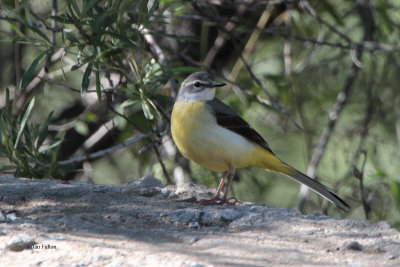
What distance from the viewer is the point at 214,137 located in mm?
5988

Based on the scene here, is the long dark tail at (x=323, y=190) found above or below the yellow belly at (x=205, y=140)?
below

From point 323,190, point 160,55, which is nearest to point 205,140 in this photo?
point 323,190

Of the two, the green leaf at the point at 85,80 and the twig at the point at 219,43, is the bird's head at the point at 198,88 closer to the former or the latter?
the green leaf at the point at 85,80

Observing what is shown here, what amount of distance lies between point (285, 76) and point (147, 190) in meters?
3.79

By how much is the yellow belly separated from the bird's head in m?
0.21

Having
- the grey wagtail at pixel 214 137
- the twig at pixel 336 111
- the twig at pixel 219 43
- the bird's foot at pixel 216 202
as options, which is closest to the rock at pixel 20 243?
the bird's foot at pixel 216 202

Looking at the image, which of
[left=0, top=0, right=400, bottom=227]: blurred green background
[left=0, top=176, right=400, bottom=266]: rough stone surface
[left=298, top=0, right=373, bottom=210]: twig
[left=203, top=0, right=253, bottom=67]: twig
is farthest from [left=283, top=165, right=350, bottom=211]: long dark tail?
[left=203, top=0, right=253, bottom=67]: twig

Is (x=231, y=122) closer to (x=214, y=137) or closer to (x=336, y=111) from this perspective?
(x=214, y=137)

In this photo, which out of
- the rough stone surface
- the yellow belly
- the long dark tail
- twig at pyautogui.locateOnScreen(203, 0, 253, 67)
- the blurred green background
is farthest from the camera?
twig at pyautogui.locateOnScreen(203, 0, 253, 67)

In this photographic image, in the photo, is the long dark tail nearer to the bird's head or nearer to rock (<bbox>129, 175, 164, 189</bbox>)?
the bird's head

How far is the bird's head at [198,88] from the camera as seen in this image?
6492 mm

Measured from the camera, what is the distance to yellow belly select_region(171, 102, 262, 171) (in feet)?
19.5

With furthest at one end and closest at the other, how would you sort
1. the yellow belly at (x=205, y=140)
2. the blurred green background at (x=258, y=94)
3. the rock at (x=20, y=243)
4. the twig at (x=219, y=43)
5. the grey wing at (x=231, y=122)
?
the twig at (x=219, y=43) → the blurred green background at (x=258, y=94) → the grey wing at (x=231, y=122) → the yellow belly at (x=205, y=140) → the rock at (x=20, y=243)

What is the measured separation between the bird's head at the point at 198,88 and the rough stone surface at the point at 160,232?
1.21 metres
